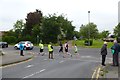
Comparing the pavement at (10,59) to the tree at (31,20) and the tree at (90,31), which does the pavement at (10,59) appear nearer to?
the tree at (31,20)

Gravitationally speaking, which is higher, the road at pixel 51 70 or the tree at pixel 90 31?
the tree at pixel 90 31

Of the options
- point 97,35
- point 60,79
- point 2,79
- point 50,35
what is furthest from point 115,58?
point 97,35

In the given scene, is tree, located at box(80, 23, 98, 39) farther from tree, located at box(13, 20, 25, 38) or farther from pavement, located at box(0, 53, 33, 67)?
pavement, located at box(0, 53, 33, 67)

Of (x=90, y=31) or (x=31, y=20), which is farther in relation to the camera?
(x=90, y=31)

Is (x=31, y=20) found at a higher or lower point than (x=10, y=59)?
higher

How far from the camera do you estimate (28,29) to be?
98.2 m

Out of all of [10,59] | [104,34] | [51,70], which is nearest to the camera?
[51,70]

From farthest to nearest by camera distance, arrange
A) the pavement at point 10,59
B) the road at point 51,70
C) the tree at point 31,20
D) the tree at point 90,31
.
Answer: the tree at point 90,31, the tree at point 31,20, the pavement at point 10,59, the road at point 51,70

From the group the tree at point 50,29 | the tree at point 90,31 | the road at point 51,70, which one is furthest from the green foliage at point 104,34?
the road at point 51,70

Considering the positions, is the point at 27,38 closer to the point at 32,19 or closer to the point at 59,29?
the point at 59,29

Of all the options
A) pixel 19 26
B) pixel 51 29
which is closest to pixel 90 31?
pixel 19 26

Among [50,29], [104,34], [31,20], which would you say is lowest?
[50,29]

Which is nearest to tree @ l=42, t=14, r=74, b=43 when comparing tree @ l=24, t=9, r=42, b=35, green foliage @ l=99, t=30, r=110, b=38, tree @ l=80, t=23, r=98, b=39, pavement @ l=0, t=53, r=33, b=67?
tree @ l=24, t=9, r=42, b=35

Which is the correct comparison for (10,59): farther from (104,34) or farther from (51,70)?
(104,34)
